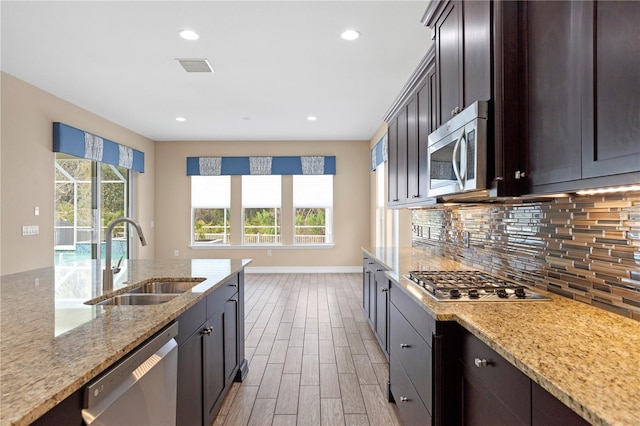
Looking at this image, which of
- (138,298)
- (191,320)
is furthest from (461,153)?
(138,298)

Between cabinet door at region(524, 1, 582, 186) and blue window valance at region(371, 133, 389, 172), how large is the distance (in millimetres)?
4310

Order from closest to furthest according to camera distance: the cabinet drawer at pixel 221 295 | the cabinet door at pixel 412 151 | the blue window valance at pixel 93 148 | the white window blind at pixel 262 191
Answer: the cabinet drawer at pixel 221 295
the cabinet door at pixel 412 151
the blue window valance at pixel 93 148
the white window blind at pixel 262 191

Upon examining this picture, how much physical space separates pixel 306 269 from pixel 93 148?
4.41 m

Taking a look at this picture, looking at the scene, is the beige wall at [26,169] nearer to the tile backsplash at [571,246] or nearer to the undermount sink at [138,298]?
the undermount sink at [138,298]

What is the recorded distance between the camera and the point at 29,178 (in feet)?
14.1

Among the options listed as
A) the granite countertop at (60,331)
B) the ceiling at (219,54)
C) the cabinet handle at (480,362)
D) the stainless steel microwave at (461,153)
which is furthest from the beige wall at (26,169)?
the cabinet handle at (480,362)

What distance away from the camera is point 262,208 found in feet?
25.1

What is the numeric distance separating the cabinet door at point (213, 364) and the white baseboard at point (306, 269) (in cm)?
528

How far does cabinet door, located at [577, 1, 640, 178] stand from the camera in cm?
92

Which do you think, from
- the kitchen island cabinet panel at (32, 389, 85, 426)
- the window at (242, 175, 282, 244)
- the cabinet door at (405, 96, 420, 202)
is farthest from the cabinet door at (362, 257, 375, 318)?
the window at (242, 175, 282, 244)

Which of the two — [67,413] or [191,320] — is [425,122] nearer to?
[191,320]

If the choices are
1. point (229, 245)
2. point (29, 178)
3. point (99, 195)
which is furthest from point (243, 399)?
point (229, 245)

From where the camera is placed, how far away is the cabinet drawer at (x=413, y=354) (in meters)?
1.56

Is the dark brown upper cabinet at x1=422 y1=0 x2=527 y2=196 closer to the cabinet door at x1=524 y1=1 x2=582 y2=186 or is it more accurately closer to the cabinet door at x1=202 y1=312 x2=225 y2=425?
the cabinet door at x1=524 y1=1 x2=582 y2=186
